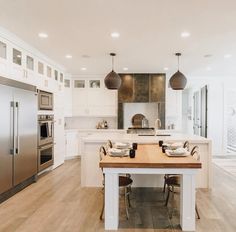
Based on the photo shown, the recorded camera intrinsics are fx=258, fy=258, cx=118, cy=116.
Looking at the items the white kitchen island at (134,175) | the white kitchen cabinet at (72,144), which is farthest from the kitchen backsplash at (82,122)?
the white kitchen island at (134,175)

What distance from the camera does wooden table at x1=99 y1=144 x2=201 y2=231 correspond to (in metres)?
2.89

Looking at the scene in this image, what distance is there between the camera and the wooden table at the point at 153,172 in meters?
2.89

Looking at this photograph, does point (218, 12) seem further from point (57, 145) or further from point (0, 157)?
point (57, 145)

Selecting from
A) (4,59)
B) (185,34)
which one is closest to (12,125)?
(4,59)

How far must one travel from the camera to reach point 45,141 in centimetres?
570

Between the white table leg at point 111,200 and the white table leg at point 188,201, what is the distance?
2.55 ft

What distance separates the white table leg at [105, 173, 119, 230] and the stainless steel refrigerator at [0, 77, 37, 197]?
5.86 ft

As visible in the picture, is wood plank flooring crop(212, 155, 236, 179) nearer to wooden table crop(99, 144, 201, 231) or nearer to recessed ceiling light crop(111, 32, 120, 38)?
wooden table crop(99, 144, 201, 231)

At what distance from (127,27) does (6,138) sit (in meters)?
2.51

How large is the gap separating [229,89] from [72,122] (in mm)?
5379

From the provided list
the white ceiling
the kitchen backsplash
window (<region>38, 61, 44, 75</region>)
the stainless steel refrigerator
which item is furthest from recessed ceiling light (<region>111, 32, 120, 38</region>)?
the kitchen backsplash

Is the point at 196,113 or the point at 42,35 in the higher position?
the point at 42,35

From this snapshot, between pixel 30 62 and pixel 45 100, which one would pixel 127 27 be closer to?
pixel 30 62

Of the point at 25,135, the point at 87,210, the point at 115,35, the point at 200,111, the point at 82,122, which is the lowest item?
the point at 87,210
